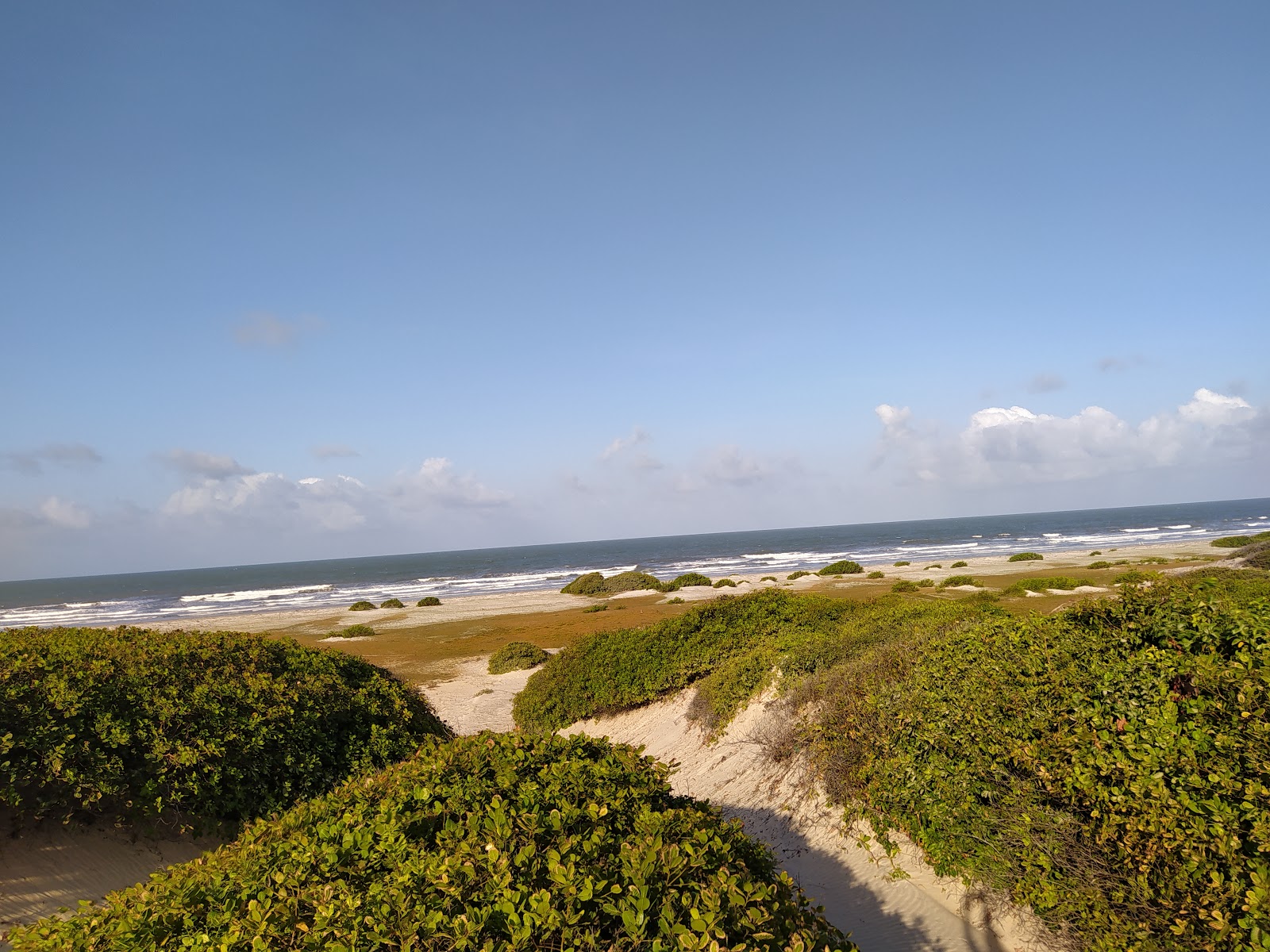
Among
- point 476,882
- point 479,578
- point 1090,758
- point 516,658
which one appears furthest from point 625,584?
point 476,882

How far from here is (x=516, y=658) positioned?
23.5 m

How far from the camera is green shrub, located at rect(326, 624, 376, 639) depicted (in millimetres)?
35344

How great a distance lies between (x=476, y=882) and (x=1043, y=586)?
1216 inches

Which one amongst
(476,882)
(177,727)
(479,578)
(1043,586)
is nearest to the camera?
(476,882)

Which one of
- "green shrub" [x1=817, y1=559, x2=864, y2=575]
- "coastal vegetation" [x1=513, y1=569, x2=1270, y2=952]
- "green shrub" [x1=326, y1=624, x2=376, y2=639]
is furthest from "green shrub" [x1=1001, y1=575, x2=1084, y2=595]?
"green shrub" [x1=326, y1=624, x2=376, y2=639]

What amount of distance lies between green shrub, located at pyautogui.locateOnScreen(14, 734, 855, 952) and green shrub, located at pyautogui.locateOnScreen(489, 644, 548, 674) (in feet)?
63.6

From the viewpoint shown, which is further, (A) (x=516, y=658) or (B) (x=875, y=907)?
(A) (x=516, y=658)

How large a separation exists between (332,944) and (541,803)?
1.33 metres

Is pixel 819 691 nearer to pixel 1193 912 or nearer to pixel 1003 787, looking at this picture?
pixel 1003 787

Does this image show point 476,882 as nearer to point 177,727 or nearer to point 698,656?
point 177,727

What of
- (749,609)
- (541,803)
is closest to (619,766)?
(541,803)

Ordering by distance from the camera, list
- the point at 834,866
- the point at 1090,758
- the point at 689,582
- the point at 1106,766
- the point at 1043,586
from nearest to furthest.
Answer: the point at 1106,766 → the point at 1090,758 → the point at 834,866 → the point at 1043,586 → the point at 689,582

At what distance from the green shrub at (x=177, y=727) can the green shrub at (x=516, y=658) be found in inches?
575

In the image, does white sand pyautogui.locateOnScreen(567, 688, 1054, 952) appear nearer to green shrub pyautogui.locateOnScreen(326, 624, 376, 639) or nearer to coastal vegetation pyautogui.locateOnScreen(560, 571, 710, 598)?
green shrub pyautogui.locateOnScreen(326, 624, 376, 639)
